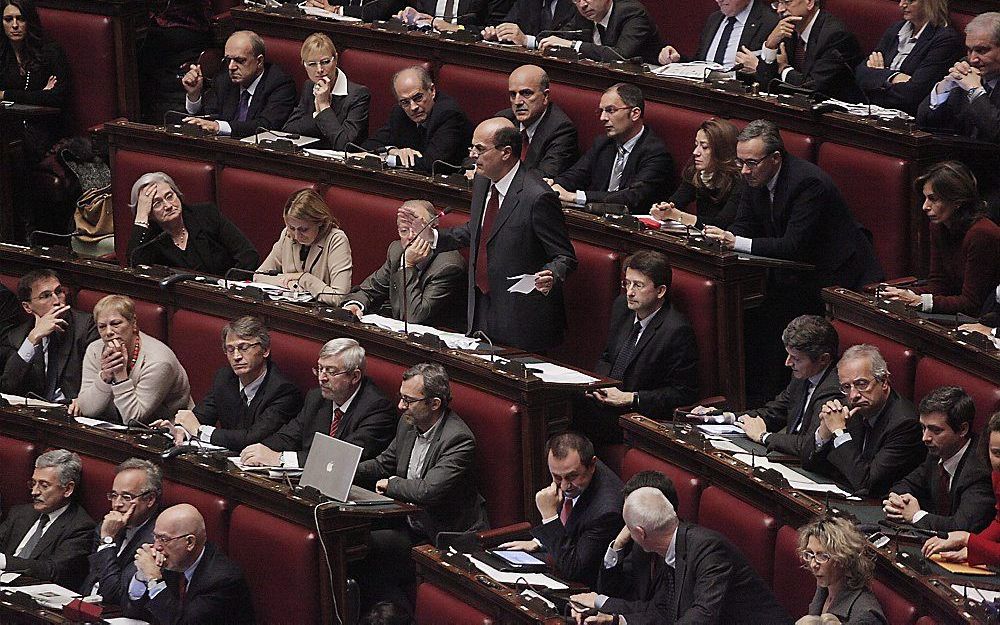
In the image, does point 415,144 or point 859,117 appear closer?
point 859,117

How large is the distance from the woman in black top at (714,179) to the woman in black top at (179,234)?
93 centimetres

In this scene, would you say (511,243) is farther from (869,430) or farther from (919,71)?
(919,71)

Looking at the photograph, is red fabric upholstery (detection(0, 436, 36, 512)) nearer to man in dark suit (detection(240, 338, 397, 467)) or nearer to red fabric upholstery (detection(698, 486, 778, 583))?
man in dark suit (detection(240, 338, 397, 467))

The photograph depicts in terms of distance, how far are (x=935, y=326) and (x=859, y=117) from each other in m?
0.65

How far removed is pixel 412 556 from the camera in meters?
2.61

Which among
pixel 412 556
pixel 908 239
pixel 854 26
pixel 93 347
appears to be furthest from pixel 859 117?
pixel 93 347

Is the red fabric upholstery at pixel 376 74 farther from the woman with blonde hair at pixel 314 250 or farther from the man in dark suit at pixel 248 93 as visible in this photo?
the woman with blonde hair at pixel 314 250

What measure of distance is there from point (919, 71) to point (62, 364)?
1.81 meters

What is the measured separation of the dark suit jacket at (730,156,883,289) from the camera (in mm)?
2959

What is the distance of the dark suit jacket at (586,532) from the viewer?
258 cm

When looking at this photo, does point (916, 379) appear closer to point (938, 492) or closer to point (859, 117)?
A: point (938, 492)

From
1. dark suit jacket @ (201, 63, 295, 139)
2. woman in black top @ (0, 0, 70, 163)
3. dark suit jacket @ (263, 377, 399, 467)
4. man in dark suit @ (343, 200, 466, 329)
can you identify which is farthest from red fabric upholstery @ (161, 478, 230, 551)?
woman in black top @ (0, 0, 70, 163)

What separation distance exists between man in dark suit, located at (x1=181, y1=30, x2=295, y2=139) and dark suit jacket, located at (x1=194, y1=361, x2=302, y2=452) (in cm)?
91

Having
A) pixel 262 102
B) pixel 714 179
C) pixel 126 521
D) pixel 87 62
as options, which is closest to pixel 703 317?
pixel 714 179
